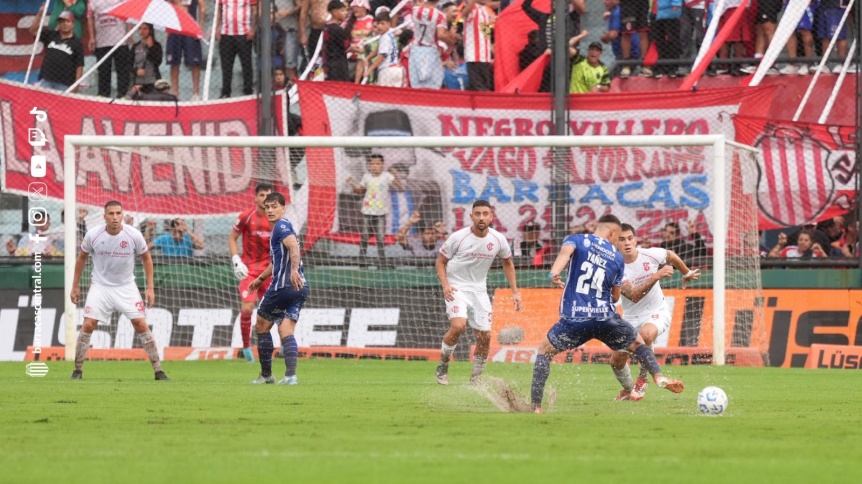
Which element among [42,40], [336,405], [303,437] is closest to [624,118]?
[42,40]

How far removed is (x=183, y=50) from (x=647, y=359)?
1387cm

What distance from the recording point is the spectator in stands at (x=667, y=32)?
23.7 m

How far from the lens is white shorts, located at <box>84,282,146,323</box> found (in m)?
17.5

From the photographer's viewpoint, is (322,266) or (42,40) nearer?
(322,266)

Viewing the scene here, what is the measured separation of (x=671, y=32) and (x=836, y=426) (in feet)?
44.6

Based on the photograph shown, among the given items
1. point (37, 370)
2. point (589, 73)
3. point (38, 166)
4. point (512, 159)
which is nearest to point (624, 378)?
point (37, 370)

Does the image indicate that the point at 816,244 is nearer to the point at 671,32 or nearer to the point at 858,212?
the point at 858,212

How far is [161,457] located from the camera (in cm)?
898

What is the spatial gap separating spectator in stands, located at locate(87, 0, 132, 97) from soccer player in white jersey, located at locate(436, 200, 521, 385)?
9.67m

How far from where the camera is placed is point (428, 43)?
24.2m

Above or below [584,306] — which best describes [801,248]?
above

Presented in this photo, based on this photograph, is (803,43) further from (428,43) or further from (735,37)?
(428,43)

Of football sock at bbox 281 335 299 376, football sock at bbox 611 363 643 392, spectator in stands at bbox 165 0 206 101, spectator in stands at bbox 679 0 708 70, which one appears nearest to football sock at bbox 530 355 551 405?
football sock at bbox 611 363 643 392

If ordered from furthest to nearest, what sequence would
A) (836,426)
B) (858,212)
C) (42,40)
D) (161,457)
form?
1. (42,40)
2. (858,212)
3. (836,426)
4. (161,457)
